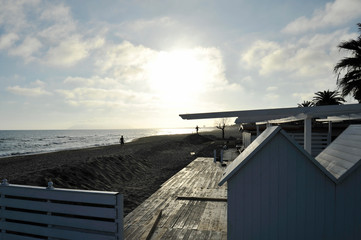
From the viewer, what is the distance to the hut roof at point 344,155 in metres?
3.77

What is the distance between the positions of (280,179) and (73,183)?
31.5 feet

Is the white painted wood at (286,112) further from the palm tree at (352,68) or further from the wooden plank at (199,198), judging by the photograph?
the palm tree at (352,68)

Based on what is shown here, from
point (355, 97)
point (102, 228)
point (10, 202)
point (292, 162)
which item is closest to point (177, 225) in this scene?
point (102, 228)

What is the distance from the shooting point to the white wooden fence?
4094 mm

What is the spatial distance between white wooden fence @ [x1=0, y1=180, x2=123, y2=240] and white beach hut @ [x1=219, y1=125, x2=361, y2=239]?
2297 mm

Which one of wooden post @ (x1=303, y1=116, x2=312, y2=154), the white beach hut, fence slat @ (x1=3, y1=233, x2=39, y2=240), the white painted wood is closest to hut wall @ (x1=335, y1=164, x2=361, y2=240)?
the white beach hut

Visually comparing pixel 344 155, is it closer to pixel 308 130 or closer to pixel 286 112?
pixel 308 130

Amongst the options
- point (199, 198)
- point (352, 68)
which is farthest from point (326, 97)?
point (199, 198)

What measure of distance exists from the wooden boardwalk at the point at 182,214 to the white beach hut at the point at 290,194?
1.53 metres

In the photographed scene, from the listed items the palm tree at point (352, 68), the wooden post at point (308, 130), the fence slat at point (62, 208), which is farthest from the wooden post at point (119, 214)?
the palm tree at point (352, 68)

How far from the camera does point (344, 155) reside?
4.30 metres

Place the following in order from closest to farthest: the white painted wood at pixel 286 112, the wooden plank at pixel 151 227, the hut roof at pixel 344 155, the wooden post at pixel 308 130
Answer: the hut roof at pixel 344 155, the white painted wood at pixel 286 112, the wooden plank at pixel 151 227, the wooden post at pixel 308 130

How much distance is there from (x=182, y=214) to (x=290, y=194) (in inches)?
145

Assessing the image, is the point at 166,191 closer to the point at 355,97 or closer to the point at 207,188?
the point at 207,188
